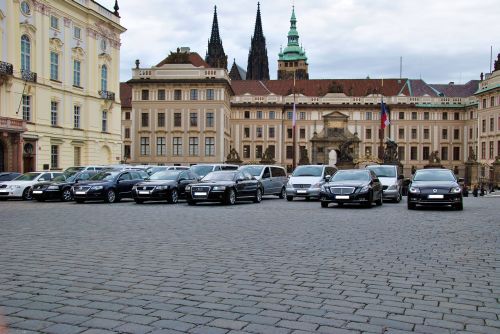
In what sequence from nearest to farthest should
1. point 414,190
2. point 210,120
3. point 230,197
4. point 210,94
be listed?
point 414,190
point 230,197
point 210,94
point 210,120

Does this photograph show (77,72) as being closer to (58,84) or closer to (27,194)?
(58,84)

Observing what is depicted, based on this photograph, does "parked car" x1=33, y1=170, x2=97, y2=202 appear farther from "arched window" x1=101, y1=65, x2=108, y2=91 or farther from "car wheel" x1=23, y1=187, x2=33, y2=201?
"arched window" x1=101, y1=65, x2=108, y2=91

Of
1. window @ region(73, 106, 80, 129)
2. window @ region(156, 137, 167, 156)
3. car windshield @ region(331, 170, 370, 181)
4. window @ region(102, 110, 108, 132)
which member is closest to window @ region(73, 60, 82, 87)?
window @ region(73, 106, 80, 129)

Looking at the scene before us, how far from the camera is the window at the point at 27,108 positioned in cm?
4484

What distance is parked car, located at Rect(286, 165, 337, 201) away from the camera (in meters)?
27.3

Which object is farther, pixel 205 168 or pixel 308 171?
pixel 205 168

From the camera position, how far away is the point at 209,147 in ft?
279

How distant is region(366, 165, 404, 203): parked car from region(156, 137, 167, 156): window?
201 ft

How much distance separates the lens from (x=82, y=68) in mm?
52969

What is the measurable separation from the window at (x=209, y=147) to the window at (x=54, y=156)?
3728 centimetres

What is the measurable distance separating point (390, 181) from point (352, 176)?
4472 mm

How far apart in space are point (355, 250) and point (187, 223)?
6146mm

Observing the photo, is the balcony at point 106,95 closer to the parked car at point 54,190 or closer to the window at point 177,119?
the window at point 177,119

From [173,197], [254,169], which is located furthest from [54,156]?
[173,197]
